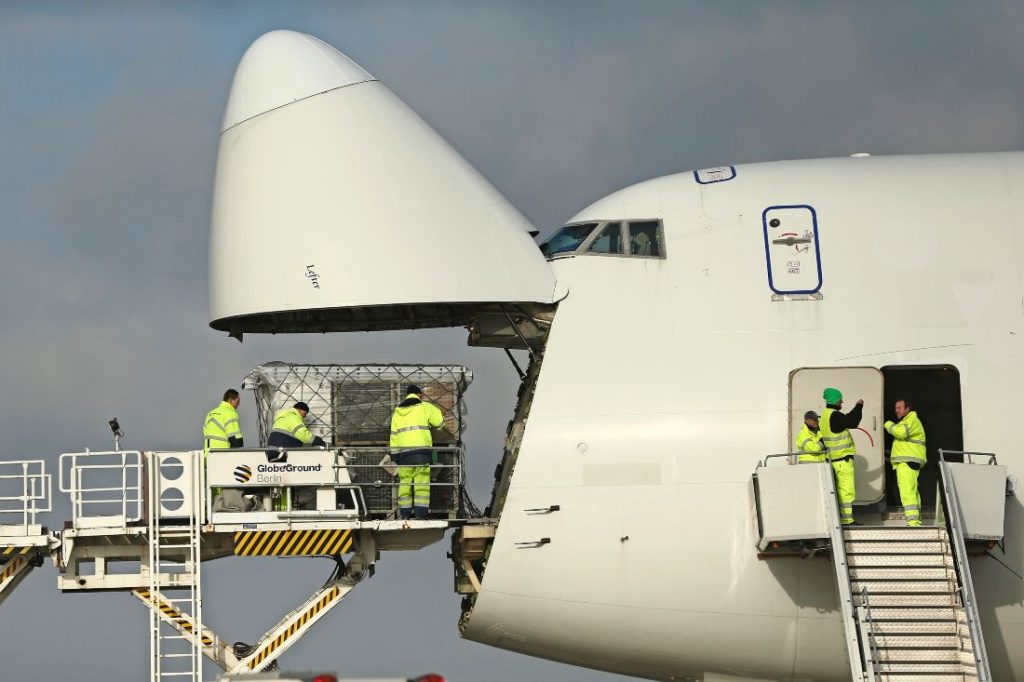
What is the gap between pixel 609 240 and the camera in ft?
83.4

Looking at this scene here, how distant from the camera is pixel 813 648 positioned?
24125mm

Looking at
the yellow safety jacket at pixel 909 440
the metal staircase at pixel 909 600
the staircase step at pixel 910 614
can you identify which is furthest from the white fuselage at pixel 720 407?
the staircase step at pixel 910 614

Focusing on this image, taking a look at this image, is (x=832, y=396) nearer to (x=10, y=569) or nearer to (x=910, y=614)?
(x=910, y=614)

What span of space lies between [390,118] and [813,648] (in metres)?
10.0

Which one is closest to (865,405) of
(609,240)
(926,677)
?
(926,677)

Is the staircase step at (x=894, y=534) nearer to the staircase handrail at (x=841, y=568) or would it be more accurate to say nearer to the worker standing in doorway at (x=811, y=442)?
the staircase handrail at (x=841, y=568)

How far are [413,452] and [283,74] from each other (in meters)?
6.13

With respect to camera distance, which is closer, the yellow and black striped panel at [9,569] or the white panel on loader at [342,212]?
the white panel on loader at [342,212]

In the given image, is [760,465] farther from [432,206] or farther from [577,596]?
[432,206]

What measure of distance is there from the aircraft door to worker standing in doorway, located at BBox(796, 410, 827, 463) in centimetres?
49

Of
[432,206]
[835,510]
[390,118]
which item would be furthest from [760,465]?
[390,118]

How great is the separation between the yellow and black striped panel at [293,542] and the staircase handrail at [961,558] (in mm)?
8574

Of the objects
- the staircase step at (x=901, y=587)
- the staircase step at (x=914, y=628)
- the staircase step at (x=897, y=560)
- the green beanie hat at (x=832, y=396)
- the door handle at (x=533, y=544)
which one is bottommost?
the staircase step at (x=914, y=628)

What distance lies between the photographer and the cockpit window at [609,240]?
83.1 feet
